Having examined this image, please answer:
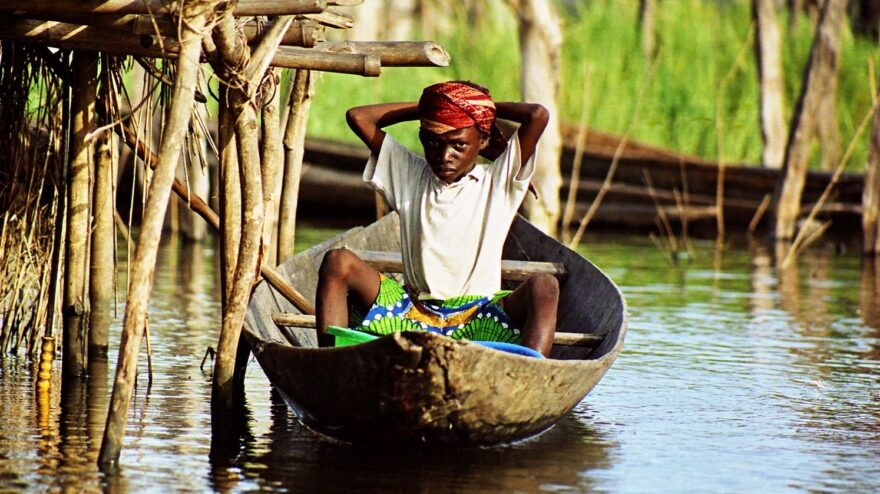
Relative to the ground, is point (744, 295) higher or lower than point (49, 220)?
lower

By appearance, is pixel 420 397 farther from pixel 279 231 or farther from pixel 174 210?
pixel 174 210

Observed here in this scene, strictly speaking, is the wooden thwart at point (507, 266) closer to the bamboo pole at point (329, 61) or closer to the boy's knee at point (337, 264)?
the boy's knee at point (337, 264)

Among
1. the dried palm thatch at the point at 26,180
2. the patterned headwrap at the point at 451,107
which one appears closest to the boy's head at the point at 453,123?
the patterned headwrap at the point at 451,107

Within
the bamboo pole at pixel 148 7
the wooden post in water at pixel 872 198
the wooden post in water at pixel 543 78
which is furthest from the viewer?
Result: the wooden post in water at pixel 872 198

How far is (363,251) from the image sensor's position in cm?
627

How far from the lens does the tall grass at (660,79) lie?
16766mm

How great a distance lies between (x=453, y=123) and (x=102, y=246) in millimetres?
1713

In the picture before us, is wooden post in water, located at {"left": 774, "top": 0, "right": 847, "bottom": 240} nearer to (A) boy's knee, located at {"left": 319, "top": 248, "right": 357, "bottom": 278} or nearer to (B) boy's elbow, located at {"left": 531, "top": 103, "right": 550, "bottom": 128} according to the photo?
(B) boy's elbow, located at {"left": 531, "top": 103, "right": 550, "bottom": 128}

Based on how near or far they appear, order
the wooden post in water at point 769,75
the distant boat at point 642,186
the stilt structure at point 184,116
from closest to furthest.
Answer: the stilt structure at point 184,116 < the distant boat at point 642,186 < the wooden post in water at point 769,75

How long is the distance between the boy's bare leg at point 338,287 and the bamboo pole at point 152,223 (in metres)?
0.85

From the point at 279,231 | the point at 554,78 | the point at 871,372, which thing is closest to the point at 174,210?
the point at 554,78

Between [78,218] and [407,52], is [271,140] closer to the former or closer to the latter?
[407,52]

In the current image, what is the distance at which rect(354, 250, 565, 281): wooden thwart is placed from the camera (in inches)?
239

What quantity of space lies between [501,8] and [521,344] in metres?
18.0
